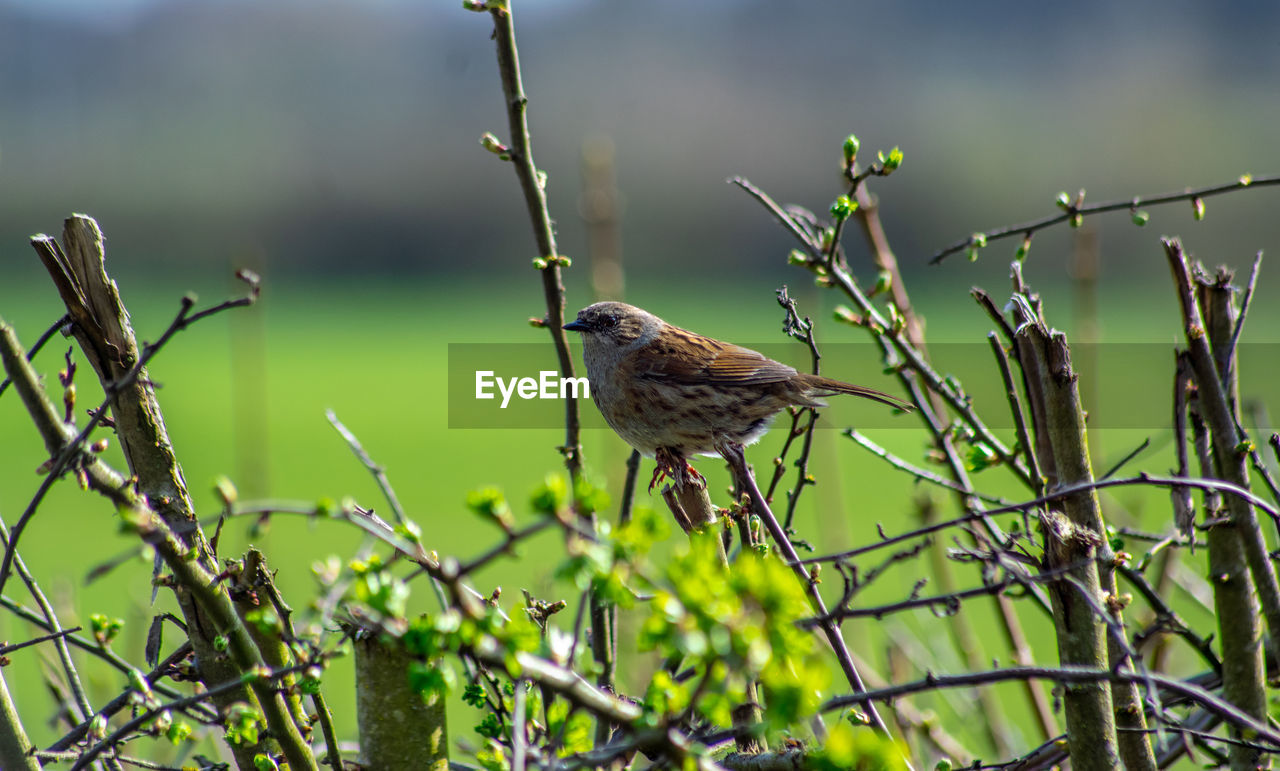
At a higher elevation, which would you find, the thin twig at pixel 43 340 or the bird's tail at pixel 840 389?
the bird's tail at pixel 840 389

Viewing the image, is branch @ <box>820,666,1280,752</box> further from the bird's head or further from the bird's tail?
the bird's head

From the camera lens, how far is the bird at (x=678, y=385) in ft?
9.46

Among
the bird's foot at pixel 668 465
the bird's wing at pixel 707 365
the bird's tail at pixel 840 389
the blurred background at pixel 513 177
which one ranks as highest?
the blurred background at pixel 513 177

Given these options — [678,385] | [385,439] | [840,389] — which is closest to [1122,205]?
[840,389]

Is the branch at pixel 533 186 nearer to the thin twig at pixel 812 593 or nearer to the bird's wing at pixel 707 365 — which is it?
the thin twig at pixel 812 593

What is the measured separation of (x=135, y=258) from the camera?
44.8m

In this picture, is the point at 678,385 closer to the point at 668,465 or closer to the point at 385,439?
the point at 668,465

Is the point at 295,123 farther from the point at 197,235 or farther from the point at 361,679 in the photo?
the point at 361,679

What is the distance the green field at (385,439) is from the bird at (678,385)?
0.52 meters

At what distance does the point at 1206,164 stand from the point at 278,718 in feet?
161

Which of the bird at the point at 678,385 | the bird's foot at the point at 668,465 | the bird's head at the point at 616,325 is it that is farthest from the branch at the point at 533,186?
the bird's head at the point at 616,325

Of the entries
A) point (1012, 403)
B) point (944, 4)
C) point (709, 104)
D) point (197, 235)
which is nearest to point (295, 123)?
point (197, 235)

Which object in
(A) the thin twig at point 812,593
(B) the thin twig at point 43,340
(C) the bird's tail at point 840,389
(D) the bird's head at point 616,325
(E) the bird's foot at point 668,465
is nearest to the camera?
(B) the thin twig at point 43,340

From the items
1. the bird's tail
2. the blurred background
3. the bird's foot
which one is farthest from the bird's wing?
the blurred background
